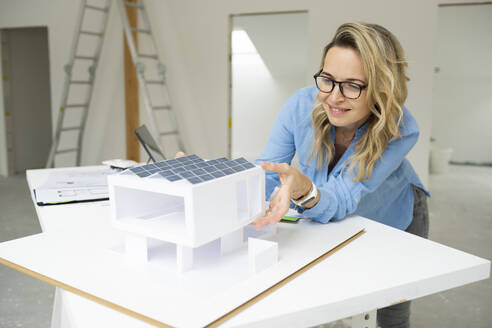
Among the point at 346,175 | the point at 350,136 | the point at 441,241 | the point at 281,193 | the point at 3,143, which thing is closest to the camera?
the point at 281,193

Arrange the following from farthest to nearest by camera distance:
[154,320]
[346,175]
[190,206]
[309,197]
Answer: [346,175]
[309,197]
[190,206]
[154,320]

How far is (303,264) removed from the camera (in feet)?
2.85

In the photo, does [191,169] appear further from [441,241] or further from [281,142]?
[441,241]

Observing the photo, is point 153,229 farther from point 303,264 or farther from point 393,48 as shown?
point 393,48

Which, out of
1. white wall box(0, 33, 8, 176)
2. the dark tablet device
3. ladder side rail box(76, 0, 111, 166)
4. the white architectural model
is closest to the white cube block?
the white architectural model

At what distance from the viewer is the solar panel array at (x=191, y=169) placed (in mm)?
794

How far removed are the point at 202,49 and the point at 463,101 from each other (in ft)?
13.6

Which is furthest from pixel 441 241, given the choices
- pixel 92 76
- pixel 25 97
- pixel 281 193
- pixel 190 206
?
pixel 25 97

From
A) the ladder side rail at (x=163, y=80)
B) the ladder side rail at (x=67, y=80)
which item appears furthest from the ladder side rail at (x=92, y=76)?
the ladder side rail at (x=163, y=80)

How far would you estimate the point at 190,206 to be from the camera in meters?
0.75

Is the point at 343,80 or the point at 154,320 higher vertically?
the point at 343,80

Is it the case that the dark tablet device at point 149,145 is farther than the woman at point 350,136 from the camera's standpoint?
Yes

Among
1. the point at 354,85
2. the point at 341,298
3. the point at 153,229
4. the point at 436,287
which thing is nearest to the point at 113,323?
the point at 153,229

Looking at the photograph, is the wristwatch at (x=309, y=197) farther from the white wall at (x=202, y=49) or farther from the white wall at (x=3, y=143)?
the white wall at (x=3, y=143)
